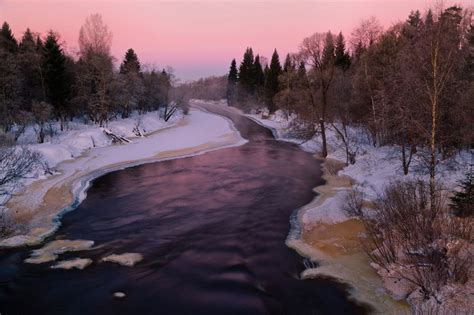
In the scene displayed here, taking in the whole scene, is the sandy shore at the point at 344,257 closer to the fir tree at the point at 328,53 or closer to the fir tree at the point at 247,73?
the fir tree at the point at 328,53

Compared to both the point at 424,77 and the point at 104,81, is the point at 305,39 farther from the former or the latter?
the point at 104,81

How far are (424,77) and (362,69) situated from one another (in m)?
17.4

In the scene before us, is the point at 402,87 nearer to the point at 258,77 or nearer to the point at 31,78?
the point at 31,78

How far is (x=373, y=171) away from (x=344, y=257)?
12068 mm

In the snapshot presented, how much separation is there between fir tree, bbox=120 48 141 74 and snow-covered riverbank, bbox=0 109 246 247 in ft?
43.7

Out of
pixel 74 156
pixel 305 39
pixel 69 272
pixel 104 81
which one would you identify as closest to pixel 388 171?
pixel 305 39

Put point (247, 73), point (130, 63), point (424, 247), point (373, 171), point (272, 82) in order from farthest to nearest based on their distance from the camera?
point (247, 73), point (272, 82), point (130, 63), point (373, 171), point (424, 247)

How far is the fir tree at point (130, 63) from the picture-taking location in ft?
203

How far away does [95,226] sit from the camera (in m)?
16.8

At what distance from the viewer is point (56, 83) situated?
40.7 meters

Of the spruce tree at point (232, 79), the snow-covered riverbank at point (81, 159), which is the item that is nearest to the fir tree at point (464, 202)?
the snow-covered riverbank at point (81, 159)

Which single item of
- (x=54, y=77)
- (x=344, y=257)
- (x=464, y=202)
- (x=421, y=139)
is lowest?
(x=344, y=257)

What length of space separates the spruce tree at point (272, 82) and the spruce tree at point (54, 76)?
43860 millimetres

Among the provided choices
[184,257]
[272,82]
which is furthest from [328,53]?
[272,82]
